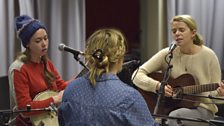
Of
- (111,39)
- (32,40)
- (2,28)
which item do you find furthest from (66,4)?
(111,39)

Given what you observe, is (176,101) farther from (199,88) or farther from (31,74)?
(31,74)

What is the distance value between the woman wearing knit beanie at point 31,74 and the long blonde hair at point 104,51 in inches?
30.6

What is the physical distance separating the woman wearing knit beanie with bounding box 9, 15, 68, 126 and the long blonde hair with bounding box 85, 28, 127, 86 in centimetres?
78

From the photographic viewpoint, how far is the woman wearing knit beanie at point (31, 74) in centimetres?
230

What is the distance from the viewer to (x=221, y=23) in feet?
12.7

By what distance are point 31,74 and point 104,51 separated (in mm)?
979

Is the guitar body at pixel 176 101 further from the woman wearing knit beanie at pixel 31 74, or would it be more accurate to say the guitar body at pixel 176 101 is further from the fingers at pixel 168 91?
the woman wearing knit beanie at pixel 31 74

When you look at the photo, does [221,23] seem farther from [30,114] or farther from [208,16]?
[30,114]

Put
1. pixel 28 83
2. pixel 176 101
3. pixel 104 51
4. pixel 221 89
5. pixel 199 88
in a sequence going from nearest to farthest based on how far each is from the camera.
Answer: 1. pixel 104 51
2. pixel 28 83
3. pixel 221 89
4. pixel 199 88
5. pixel 176 101

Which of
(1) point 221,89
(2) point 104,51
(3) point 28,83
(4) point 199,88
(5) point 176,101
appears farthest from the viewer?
(5) point 176,101

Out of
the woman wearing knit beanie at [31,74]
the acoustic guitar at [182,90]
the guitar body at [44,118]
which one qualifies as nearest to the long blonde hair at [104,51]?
the woman wearing knit beanie at [31,74]

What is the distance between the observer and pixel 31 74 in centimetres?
238

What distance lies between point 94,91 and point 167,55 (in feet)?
4.84

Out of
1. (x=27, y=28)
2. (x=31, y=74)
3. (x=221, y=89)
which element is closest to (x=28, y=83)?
(x=31, y=74)
